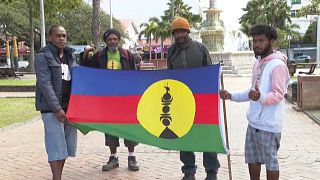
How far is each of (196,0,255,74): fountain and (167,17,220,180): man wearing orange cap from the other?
32431mm

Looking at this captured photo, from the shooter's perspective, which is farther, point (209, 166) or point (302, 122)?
point (302, 122)

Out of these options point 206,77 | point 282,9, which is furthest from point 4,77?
point 282,9

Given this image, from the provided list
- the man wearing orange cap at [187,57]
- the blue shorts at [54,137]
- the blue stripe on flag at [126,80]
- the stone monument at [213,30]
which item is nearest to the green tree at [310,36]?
the stone monument at [213,30]

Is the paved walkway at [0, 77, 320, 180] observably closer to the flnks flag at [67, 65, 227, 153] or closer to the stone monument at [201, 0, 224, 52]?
the flnks flag at [67, 65, 227, 153]

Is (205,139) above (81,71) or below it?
below

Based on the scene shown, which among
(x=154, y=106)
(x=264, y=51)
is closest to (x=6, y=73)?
(x=154, y=106)

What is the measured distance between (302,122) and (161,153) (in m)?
4.64

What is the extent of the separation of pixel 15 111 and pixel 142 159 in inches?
303

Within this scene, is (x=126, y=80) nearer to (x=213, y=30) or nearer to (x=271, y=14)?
(x=213, y=30)

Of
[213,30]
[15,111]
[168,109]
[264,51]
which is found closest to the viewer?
[264,51]

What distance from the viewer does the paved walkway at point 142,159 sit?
21.2 ft

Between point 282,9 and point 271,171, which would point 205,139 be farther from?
point 282,9

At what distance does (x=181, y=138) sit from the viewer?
5.26 metres

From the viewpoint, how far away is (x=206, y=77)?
523 cm
